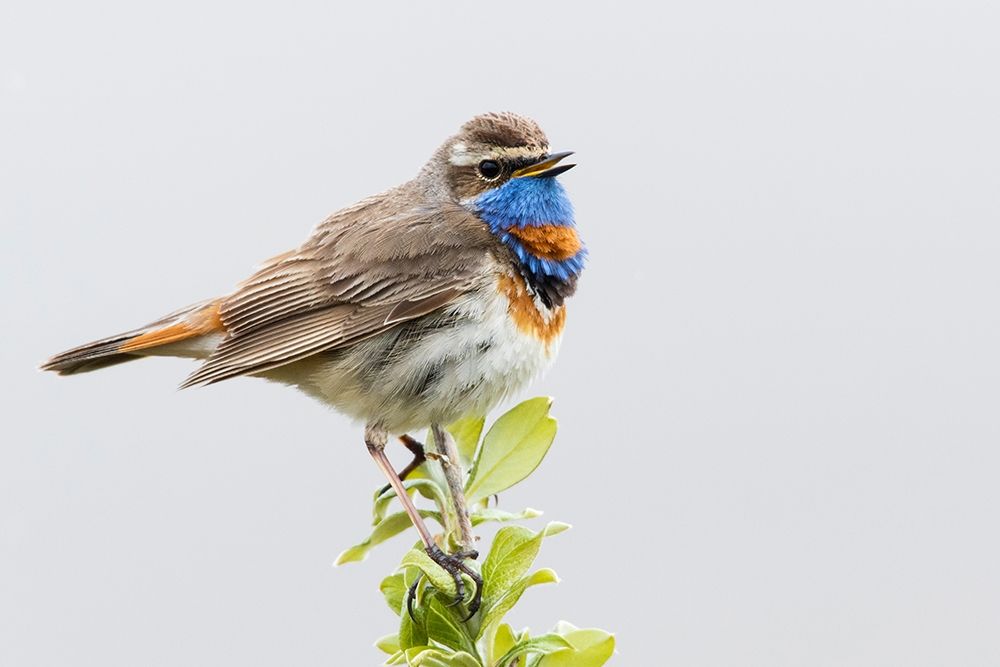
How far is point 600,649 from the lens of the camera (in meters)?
1.99

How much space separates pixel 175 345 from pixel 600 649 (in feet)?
7.50

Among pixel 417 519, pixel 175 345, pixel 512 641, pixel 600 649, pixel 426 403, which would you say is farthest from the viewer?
pixel 175 345

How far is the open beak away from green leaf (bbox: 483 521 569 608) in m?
1.74

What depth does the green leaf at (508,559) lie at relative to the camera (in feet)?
6.77

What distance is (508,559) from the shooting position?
2.09 meters

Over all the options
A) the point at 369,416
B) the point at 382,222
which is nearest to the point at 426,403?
the point at 369,416

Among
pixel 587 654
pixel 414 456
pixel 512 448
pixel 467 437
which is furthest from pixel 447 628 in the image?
pixel 414 456

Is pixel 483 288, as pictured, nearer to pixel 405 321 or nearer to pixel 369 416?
pixel 405 321

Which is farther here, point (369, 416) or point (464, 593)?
point (369, 416)

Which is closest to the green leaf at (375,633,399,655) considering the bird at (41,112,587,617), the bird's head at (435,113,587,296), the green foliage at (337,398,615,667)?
the green foliage at (337,398,615,667)

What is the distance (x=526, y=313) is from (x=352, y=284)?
58cm

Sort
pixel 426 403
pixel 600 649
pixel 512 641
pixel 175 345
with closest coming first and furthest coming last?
pixel 600 649, pixel 512 641, pixel 426 403, pixel 175 345

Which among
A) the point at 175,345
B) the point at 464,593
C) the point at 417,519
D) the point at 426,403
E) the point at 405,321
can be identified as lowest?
the point at 464,593

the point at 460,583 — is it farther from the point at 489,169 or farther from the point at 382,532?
the point at 489,169
